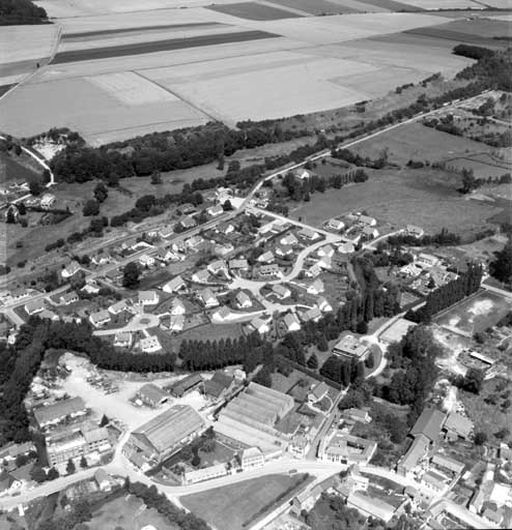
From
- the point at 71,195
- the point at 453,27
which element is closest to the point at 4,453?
the point at 71,195

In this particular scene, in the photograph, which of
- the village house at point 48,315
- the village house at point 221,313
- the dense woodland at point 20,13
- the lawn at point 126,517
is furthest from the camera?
the dense woodland at point 20,13

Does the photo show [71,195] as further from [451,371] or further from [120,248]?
[451,371]

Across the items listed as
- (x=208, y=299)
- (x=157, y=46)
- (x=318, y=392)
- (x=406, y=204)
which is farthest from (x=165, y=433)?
(x=157, y=46)

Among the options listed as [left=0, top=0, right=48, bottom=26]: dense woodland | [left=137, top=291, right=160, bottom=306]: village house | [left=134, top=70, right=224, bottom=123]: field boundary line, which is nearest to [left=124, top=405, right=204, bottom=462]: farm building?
[left=137, top=291, right=160, bottom=306]: village house

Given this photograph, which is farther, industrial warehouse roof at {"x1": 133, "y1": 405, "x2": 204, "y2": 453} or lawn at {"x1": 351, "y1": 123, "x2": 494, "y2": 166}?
lawn at {"x1": 351, "y1": 123, "x2": 494, "y2": 166}

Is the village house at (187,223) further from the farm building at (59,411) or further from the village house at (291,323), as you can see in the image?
the farm building at (59,411)

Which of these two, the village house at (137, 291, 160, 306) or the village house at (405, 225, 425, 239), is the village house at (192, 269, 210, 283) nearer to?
the village house at (137, 291, 160, 306)

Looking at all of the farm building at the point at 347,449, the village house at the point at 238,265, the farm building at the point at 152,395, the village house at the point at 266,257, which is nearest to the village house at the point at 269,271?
the village house at the point at 238,265
